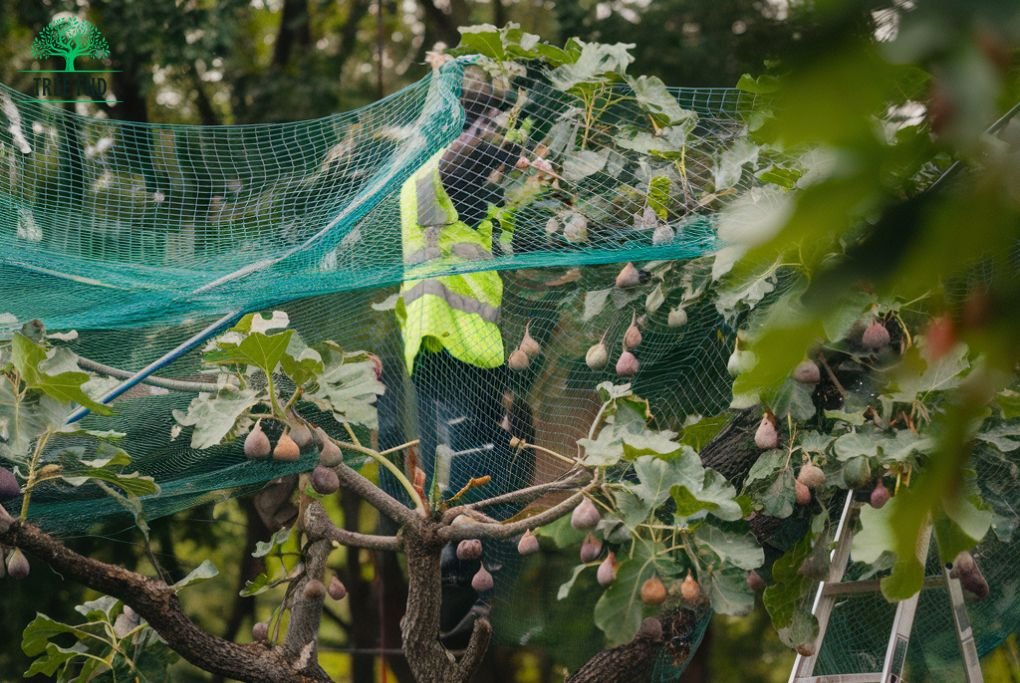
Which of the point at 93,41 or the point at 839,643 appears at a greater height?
the point at 93,41

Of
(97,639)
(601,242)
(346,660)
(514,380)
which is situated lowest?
(346,660)

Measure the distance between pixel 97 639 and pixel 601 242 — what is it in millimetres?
1428

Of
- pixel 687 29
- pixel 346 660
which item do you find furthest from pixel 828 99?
pixel 346 660

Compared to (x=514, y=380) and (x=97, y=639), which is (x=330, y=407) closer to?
(x=514, y=380)

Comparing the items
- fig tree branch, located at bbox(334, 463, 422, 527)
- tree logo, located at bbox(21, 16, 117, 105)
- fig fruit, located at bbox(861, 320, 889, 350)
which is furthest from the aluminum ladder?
tree logo, located at bbox(21, 16, 117, 105)

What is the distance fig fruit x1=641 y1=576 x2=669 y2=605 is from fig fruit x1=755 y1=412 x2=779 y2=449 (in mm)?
394

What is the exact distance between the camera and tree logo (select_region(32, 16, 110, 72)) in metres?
4.18

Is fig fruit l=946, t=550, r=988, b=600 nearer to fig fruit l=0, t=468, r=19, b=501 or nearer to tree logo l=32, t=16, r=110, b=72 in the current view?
fig fruit l=0, t=468, r=19, b=501

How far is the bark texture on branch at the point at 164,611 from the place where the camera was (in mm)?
2242

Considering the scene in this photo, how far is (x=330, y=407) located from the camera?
92.8 inches

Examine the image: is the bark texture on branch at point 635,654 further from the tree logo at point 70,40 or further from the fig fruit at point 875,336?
the tree logo at point 70,40

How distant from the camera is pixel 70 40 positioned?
4.23 m

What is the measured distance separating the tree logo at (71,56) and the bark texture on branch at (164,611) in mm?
2225

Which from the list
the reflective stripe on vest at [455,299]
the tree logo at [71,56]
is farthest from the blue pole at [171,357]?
the tree logo at [71,56]
